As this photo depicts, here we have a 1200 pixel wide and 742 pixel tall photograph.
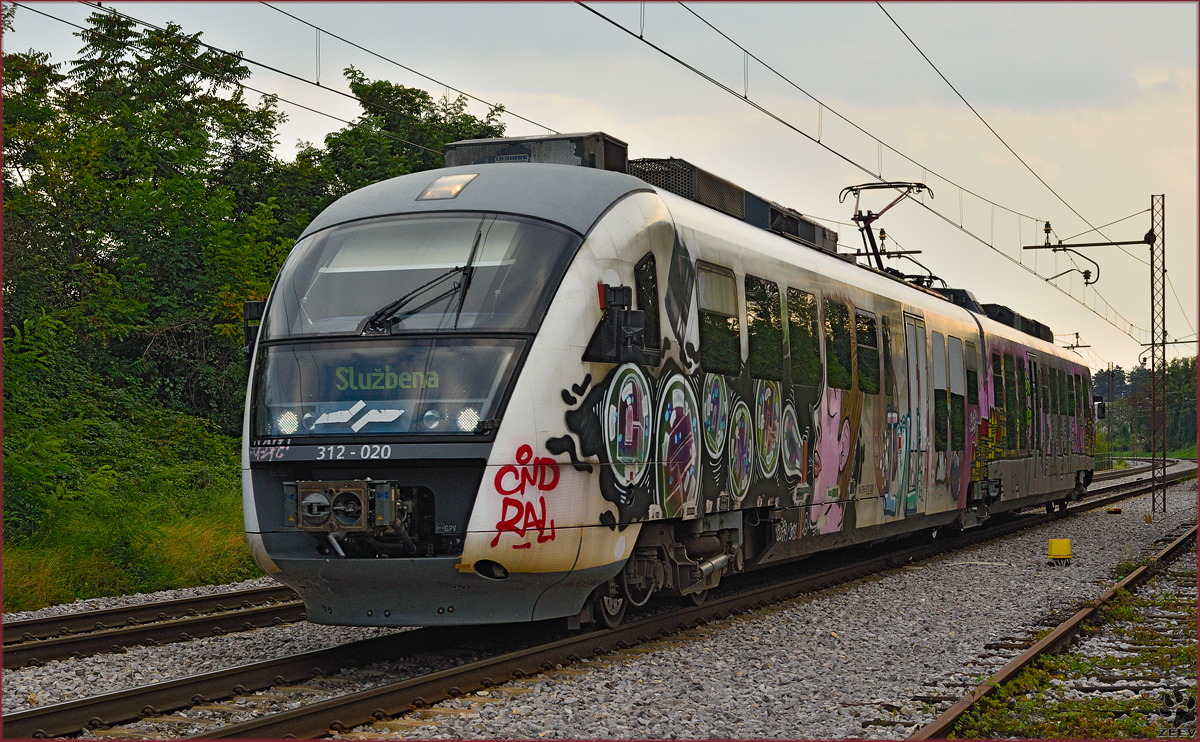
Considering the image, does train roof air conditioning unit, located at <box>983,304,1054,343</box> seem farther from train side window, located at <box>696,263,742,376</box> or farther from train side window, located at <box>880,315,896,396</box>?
train side window, located at <box>696,263,742,376</box>

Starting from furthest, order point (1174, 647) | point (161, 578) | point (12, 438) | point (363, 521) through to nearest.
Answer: point (12, 438), point (161, 578), point (1174, 647), point (363, 521)

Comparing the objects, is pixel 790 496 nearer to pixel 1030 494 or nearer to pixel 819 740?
pixel 819 740

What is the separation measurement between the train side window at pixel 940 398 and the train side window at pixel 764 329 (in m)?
6.03

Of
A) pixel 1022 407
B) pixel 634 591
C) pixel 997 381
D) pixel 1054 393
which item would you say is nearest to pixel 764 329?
pixel 634 591

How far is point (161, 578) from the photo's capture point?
540 inches

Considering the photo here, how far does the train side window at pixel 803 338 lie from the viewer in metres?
12.2

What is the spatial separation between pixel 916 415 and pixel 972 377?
Answer: 364cm

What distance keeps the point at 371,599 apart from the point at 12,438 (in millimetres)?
9742

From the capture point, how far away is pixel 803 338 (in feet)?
40.8

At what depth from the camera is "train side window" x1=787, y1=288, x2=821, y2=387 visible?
12172mm

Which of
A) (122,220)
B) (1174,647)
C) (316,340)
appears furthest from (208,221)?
(1174,647)

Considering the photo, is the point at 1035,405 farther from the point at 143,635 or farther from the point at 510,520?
the point at 143,635

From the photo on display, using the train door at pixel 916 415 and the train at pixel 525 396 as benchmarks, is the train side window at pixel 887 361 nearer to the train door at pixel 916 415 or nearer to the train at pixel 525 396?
the train door at pixel 916 415

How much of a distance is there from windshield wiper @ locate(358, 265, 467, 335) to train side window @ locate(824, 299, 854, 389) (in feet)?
18.0
